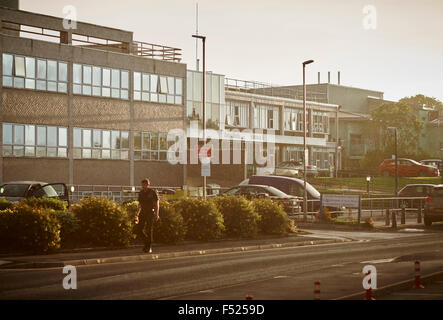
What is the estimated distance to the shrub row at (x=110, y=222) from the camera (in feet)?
62.2

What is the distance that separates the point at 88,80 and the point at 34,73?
410 centimetres

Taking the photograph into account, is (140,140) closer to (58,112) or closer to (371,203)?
(58,112)

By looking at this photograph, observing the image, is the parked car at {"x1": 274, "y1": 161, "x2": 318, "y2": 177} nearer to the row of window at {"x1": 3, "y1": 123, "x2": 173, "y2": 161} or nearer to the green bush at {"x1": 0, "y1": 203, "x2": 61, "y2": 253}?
the row of window at {"x1": 3, "y1": 123, "x2": 173, "y2": 161}

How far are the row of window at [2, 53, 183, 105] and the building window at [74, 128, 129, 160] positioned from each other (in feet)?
7.69

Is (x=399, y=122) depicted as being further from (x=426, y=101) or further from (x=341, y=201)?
(x=341, y=201)

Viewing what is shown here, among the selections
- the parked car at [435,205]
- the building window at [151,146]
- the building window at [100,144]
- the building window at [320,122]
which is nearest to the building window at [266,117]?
the building window at [320,122]

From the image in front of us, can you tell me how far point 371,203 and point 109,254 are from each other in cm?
2251

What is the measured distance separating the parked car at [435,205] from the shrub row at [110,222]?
Answer: 35.3ft

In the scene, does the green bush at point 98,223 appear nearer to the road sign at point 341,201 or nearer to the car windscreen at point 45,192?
the car windscreen at point 45,192

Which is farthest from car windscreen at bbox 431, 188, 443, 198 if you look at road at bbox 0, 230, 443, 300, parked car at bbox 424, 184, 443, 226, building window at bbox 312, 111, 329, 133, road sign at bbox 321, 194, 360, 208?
building window at bbox 312, 111, 329, 133

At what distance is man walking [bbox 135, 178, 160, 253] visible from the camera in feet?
66.2

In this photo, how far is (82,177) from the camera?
47.1m

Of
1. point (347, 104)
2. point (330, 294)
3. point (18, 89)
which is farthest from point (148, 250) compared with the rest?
point (347, 104)
